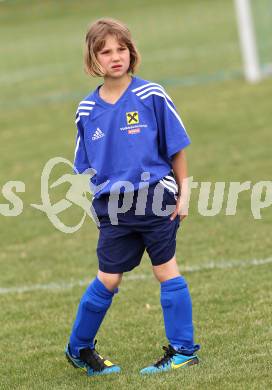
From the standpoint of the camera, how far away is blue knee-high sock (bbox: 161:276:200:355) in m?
4.95

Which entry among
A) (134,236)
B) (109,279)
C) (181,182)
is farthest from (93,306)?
(181,182)

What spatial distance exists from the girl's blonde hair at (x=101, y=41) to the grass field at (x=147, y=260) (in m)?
1.54

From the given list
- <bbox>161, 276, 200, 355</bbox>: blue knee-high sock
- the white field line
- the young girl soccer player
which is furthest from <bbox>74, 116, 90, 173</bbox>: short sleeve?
the white field line

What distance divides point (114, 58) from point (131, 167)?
538 millimetres

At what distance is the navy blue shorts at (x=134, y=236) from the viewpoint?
193 inches

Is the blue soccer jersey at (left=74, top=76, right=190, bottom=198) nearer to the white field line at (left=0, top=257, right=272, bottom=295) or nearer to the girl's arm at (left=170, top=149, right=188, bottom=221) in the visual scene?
the girl's arm at (left=170, top=149, right=188, bottom=221)

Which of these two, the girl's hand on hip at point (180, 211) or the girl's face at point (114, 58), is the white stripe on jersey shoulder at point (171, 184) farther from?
the girl's face at point (114, 58)

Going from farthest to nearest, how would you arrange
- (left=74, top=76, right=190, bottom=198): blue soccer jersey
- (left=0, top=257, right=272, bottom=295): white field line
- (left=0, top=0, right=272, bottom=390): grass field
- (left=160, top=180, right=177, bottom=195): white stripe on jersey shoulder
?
1. (left=0, top=257, right=272, bottom=295): white field line
2. (left=0, top=0, right=272, bottom=390): grass field
3. (left=160, top=180, right=177, bottom=195): white stripe on jersey shoulder
4. (left=74, top=76, right=190, bottom=198): blue soccer jersey

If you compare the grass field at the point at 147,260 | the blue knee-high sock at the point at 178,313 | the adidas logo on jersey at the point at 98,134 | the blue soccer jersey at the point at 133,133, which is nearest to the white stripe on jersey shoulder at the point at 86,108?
the blue soccer jersey at the point at 133,133

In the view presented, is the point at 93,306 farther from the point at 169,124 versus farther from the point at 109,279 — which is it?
the point at 169,124

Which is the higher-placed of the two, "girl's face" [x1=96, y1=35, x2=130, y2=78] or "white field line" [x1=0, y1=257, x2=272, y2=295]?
"girl's face" [x1=96, y1=35, x2=130, y2=78]

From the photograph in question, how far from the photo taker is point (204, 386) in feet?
15.0

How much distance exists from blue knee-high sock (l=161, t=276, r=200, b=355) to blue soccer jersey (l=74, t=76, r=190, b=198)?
1.77 feet

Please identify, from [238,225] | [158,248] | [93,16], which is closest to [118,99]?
[158,248]
